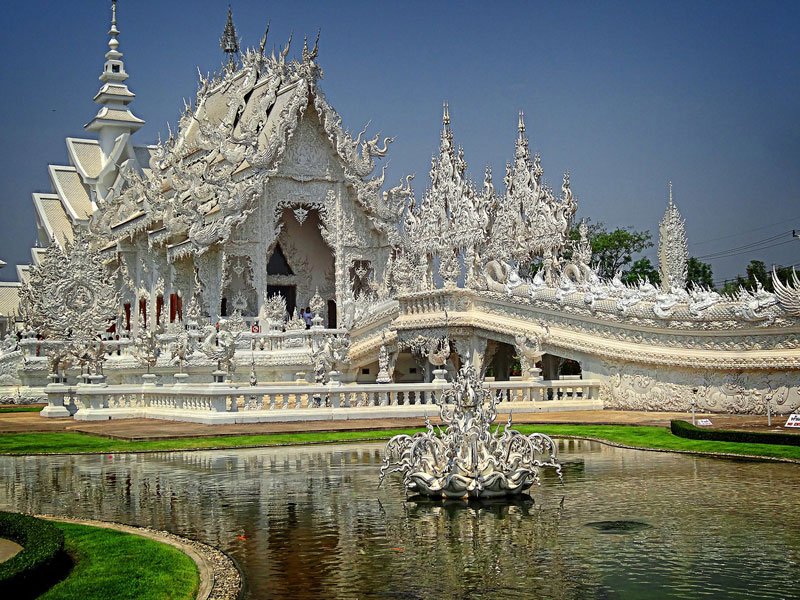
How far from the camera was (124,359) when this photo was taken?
29.3m

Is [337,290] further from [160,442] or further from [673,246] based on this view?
[160,442]

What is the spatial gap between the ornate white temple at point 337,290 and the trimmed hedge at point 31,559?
36.2 ft

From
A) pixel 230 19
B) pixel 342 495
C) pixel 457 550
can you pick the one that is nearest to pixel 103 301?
pixel 342 495

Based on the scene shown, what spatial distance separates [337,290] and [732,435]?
62.3 ft

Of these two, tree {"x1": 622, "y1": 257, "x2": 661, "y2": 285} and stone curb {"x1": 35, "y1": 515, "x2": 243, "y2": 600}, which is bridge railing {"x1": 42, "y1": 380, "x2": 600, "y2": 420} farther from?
tree {"x1": 622, "y1": 257, "x2": 661, "y2": 285}

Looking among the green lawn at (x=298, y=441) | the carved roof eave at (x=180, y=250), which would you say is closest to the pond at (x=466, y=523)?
the green lawn at (x=298, y=441)

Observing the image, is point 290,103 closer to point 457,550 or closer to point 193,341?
point 193,341

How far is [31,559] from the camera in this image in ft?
22.3

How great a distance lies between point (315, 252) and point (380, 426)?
60.0 ft

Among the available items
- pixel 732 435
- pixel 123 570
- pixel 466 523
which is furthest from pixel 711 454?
pixel 123 570

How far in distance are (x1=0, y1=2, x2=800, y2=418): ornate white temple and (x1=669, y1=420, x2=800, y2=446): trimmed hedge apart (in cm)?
400

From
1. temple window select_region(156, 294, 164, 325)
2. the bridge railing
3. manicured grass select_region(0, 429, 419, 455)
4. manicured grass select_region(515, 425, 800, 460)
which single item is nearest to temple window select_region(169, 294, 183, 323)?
temple window select_region(156, 294, 164, 325)

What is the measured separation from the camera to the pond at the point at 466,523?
23.0 feet

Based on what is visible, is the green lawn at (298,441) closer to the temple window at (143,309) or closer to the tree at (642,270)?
the temple window at (143,309)
